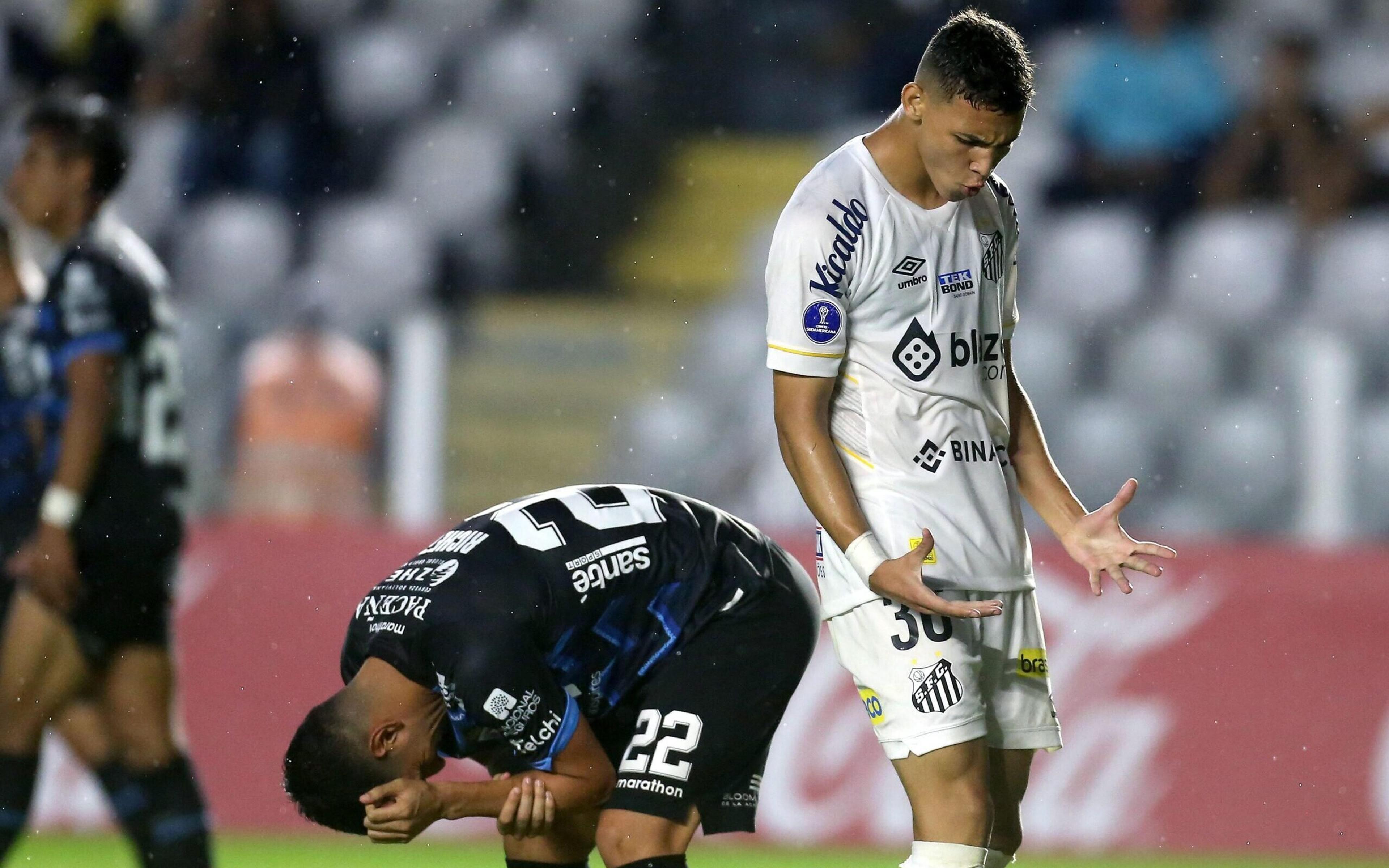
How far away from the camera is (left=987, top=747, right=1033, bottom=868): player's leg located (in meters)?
3.90

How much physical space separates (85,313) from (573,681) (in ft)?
6.48

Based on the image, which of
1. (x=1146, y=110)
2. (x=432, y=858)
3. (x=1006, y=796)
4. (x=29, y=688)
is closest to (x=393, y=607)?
(x=1006, y=796)

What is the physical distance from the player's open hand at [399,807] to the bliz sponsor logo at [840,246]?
1.23 m

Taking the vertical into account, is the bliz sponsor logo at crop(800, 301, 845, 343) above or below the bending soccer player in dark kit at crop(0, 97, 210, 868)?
above

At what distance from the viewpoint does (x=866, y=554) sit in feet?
11.7

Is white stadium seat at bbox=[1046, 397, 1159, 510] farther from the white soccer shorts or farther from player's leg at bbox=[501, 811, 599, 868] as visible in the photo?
player's leg at bbox=[501, 811, 599, 868]

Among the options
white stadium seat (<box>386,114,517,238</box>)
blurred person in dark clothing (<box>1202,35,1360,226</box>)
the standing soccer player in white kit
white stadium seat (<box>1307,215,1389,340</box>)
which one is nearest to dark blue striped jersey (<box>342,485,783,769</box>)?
the standing soccer player in white kit

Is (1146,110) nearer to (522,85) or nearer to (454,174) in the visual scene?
(522,85)

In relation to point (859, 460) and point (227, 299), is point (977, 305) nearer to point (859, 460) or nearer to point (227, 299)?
point (859, 460)

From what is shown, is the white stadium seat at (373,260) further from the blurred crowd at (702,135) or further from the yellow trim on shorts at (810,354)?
the yellow trim on shorts at (810,354)

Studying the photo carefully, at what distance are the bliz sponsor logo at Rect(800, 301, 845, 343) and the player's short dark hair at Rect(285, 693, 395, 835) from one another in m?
1.15

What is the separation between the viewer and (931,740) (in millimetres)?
3635

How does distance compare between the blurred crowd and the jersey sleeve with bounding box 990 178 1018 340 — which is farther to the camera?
the blurred crowd

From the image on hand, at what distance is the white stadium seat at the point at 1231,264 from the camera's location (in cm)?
848
